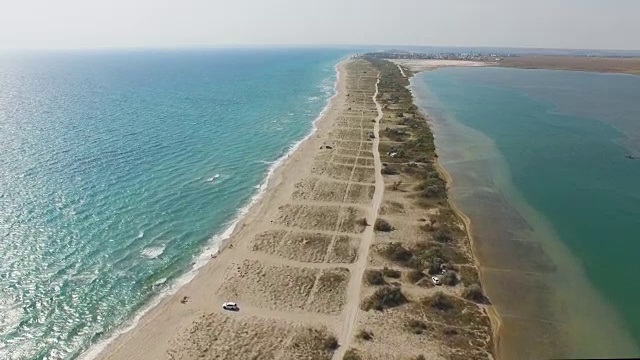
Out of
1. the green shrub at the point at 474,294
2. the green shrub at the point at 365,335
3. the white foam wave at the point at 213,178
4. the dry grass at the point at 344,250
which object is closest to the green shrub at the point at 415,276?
the green shrub at the point at 474,294

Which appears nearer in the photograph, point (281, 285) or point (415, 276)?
point (281, 285)

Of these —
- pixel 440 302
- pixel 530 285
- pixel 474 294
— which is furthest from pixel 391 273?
pixel 530 285

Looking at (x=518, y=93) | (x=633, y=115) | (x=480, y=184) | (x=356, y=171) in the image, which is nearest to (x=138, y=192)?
(x=356, y=171)

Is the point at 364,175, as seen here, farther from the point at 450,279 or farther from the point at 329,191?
the point at 450,279

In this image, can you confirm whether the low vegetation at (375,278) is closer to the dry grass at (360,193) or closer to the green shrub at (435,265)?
the green shrub at (435,265)

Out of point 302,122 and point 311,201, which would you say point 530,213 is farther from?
point 302,122
